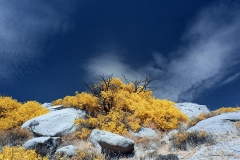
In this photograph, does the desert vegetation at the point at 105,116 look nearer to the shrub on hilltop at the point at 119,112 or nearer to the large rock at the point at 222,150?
the shrub on hilltop at the point at 119,112

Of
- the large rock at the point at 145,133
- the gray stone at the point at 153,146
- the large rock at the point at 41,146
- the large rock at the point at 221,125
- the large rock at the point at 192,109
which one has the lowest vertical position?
the large rock at the point at 41,146

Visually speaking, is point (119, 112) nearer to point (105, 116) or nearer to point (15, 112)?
point (105, 116)

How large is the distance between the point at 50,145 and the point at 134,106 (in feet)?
28.1

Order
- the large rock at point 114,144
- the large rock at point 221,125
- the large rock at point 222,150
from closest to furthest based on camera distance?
the large rock at point 222,150
the large rock at point 114,144
the large rock at point 221,125

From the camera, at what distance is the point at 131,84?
22406 millimetres

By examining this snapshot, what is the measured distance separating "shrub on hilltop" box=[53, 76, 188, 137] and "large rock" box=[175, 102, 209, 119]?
8.42 feet

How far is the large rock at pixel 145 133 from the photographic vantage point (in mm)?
13980

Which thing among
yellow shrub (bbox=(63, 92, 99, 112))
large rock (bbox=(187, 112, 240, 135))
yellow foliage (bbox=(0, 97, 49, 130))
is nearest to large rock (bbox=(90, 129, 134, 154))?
large rock (bbox=(187, 112, 240, 135))

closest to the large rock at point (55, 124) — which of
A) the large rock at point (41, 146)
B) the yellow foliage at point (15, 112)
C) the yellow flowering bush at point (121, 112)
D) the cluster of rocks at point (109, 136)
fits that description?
the cluster of rocks at point (109, 136)

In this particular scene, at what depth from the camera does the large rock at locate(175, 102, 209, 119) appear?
64.9ft

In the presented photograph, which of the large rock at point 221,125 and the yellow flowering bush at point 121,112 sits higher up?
the yellow flowering bush at point 121,112

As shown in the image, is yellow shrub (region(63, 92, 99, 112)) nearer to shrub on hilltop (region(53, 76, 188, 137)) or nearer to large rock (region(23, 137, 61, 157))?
shrub on hilltop (region(53, 76, 188, 137))

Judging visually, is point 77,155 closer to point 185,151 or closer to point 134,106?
point 185,151

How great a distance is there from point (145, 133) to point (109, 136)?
4509 mm
